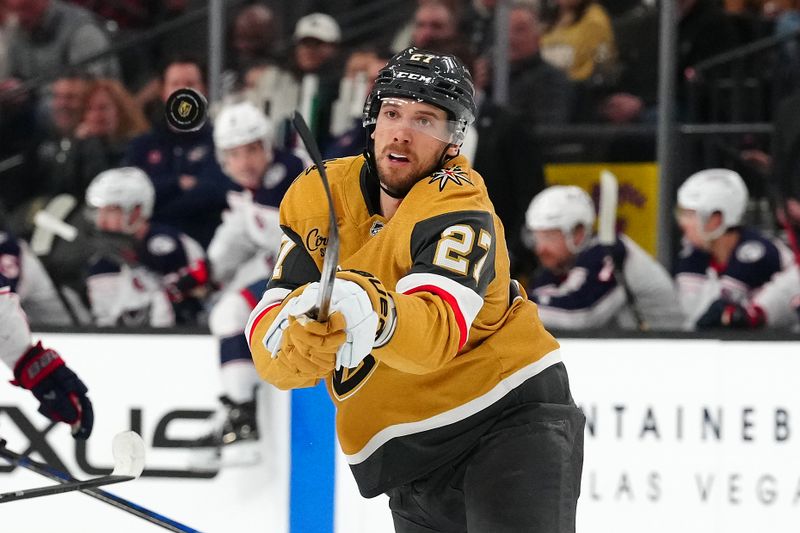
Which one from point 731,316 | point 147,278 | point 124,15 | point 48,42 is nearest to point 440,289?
point 731,316

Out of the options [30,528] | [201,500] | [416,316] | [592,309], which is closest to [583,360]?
[592,309]

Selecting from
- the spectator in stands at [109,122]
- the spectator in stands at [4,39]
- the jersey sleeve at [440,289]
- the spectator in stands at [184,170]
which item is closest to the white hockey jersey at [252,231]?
the spectator in stands at [184,170]

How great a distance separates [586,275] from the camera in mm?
5125

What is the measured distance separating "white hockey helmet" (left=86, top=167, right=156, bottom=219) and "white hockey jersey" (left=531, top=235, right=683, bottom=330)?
1598 mm

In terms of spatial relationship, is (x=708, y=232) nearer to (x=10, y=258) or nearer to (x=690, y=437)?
(x=690, y=437)

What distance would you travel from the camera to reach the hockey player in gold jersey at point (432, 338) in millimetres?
2418

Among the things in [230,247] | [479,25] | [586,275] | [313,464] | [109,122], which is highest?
[479,25]

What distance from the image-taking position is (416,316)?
2.32 meters

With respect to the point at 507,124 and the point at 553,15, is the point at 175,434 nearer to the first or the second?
the point at 507,124

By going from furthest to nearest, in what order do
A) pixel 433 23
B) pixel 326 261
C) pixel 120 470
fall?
1. pixel 433 23
2. pixel 120 470
3. pixel 326 261

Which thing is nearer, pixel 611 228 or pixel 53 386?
pixel 53 386

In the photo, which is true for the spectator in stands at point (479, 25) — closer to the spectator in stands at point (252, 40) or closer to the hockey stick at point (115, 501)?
the spectator in stands at point (252, 40)

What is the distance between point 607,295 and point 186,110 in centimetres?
262

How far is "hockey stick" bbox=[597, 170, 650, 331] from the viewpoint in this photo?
505 cm
